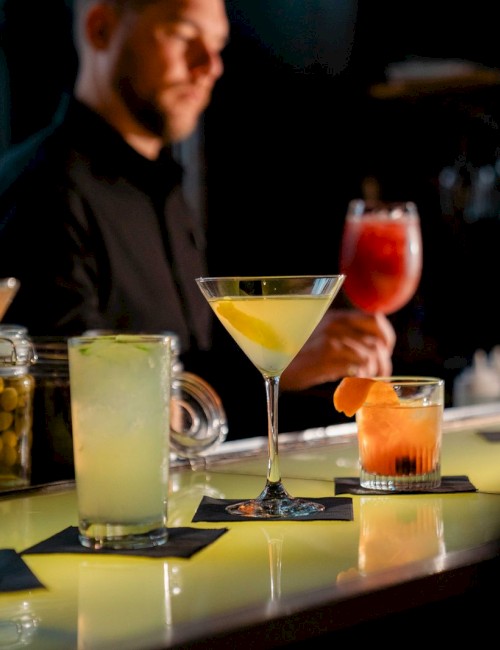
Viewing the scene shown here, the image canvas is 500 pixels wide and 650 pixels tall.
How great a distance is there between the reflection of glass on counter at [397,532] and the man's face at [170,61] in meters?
2.04

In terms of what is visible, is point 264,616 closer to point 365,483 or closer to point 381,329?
point 365,483

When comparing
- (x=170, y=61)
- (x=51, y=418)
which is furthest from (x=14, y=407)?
(x=170, y=61)

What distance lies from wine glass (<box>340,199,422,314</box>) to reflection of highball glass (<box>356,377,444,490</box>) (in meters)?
0.57

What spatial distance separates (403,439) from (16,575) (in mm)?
700

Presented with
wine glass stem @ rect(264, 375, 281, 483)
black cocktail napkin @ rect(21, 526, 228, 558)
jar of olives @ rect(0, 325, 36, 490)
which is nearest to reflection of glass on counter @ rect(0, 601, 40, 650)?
black cocktail napkin @ rect(21, 526, 228, 558)

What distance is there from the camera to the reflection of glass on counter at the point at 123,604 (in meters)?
0.81

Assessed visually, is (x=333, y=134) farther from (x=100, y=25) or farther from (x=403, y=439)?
(x=403, y=439)

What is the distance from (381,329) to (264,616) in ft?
4.79

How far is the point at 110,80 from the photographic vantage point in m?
3.08

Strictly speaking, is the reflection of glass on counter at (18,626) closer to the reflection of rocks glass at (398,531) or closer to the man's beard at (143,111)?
the reflection of rocks glass at (398,531)

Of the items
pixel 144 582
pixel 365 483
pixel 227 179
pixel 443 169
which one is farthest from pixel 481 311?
pixel 144 582

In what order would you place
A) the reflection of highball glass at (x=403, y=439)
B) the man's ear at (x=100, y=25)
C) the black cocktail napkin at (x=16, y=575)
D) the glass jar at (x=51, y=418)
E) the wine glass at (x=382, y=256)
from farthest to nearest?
1. the man's ear at (x=100, y=25)
2. the wine glass at (x=382, y=256)
3. the glass jar at (x=51, y=418)
4. the reflection of highball glass at (x=403, y=439)
5. the black cocktail napkin at (x=16, y=575)

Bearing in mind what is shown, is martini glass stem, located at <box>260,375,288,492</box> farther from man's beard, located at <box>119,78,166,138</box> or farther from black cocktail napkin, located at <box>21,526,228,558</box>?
man's beard, located at <box>119,78,166,138</box>

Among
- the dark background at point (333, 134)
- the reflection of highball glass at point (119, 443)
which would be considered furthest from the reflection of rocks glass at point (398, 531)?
the dark background at point (333, 134)
